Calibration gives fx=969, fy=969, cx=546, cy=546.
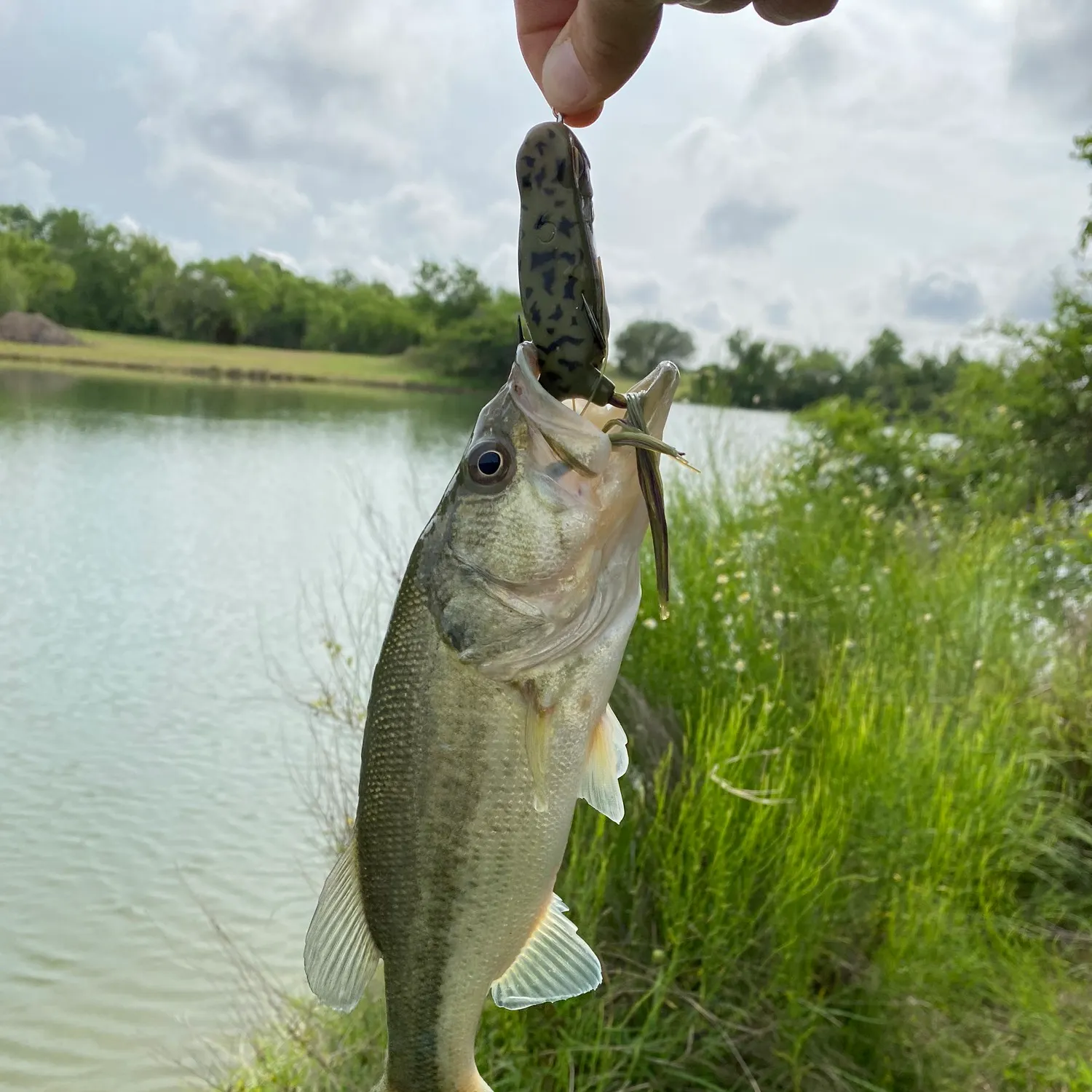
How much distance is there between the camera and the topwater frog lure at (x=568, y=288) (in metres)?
1.49

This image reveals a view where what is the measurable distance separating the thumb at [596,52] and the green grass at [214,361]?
150 ft

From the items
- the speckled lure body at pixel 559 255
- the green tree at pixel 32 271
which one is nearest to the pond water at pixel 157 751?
the speckled lure body at pixel 559 255

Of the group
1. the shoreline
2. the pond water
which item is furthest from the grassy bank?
the pond water

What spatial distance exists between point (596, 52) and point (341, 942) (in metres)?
1.66

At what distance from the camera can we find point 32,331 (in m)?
57.4

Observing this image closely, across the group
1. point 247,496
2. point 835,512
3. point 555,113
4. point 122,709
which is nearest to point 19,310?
point 247,496

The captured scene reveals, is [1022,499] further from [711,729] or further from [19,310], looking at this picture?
[19,310]

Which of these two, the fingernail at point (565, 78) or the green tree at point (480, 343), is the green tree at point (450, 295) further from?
the fingernail at point (565, 78)

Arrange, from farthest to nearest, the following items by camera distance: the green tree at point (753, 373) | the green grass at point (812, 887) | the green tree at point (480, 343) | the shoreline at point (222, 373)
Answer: the shoreline at point (222, 373), the green tree at point (480, 343), the green tree at point (753, 373), the green grass at point (812, 887)

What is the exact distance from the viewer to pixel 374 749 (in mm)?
1714

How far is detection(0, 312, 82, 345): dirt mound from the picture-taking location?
185ft

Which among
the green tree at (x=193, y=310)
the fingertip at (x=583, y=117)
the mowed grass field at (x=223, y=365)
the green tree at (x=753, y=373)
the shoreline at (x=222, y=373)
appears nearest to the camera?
the fingertip at (x=583, y=117)

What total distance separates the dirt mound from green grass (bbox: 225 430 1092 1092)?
60.3 m

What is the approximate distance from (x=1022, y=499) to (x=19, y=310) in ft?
206
